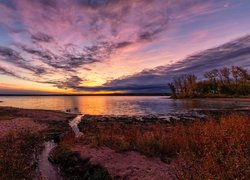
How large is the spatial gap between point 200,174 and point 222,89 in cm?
12873

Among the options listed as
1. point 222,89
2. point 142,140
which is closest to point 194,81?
point 222,89

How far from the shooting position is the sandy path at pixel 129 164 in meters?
9.29

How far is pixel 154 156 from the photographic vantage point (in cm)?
1178

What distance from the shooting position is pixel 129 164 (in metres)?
10.7

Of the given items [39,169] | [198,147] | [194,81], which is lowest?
[39,169]

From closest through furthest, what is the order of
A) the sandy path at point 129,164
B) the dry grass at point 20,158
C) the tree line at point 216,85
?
the dry grass at point 20,158, the sandy path at point 129,164, the tree line at point 216,85

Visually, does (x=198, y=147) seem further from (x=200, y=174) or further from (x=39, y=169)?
(x=39, y=169)

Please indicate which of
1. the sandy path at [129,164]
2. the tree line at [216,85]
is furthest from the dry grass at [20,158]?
the tree line at [216,85]

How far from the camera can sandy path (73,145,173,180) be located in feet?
30.5

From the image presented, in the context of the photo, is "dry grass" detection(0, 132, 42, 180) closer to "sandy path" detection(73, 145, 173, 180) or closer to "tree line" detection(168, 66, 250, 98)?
"sandy path" detection(73, 145, 173, 180)

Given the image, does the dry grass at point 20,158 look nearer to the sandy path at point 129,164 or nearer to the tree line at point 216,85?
the sandy path at point 129,164

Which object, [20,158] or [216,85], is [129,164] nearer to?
[20,158]

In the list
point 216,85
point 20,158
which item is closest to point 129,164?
point 20,158

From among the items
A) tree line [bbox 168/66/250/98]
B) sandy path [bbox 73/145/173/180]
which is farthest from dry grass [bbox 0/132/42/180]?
tree line [bbox 168/66/250/98]
